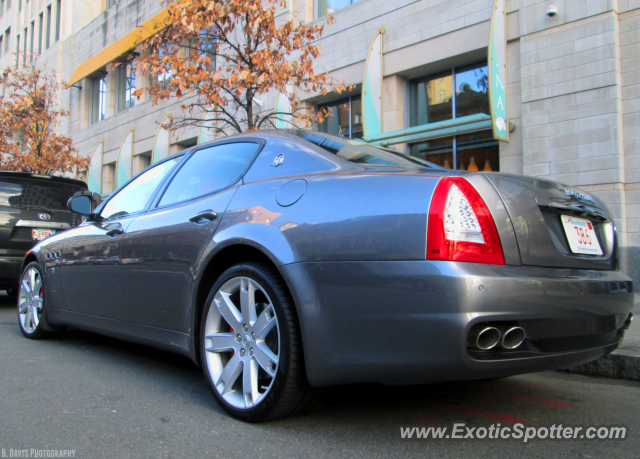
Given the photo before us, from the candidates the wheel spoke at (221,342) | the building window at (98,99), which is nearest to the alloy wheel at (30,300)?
the wheel spoke at (221,342)

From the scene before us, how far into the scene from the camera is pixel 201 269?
111 inches

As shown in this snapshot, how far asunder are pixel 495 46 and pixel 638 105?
2391 mm

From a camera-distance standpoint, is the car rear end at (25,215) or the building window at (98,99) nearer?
the car rear end at (25,215)

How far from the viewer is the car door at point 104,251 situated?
11.8ft

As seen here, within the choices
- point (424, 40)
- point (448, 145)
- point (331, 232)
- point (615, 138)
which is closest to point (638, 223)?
point (615, 138)

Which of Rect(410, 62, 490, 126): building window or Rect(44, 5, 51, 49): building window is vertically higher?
Rect(44, 5, 51, 49): building window

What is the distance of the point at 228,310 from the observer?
2.64 metres

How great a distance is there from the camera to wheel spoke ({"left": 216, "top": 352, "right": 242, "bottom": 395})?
2.55 m

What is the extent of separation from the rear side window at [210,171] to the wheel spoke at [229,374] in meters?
0.98

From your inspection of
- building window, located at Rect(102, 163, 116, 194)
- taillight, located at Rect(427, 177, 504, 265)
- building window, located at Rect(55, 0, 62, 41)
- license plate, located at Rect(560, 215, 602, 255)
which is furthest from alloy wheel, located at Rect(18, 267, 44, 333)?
building window, located at Rect(55, 0, 62, 41)

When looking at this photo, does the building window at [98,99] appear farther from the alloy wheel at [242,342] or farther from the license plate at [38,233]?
the alloy wheel at [242,342]

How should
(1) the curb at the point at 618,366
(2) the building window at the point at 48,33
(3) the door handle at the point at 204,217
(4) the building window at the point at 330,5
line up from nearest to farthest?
(3) the door handle at the point at 204,217
(1) the curb at the point at 618,366
(4) the building window at the point at 330,5
(2) the building window at the point at 48,33

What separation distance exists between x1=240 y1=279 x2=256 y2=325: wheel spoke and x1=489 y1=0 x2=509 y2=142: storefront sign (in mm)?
7046

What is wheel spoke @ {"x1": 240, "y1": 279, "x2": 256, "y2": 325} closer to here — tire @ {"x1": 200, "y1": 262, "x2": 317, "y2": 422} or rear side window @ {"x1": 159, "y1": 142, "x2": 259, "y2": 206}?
tire @ {"x1": 200, "y1": 262, "x2": 317, "y2": 422}
